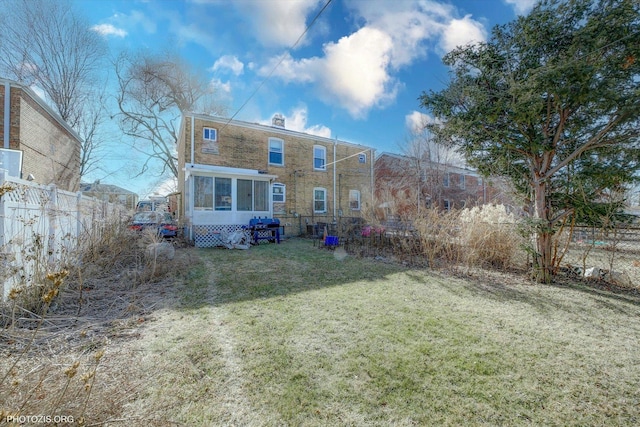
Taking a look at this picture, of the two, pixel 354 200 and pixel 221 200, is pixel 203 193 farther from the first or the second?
pixel 354 200

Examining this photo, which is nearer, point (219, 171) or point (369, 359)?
point (369, 359)

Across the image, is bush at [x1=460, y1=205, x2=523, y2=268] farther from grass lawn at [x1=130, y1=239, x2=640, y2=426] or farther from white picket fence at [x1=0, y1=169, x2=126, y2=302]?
white picket fence at [x1=0, y1=169, x2=126, y2=302]

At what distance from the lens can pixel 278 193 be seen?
1521 cm

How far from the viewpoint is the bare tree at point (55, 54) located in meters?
15.0

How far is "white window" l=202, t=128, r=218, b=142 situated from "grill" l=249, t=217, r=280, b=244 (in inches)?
177

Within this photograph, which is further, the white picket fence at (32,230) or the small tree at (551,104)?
the small tree at (551,104)

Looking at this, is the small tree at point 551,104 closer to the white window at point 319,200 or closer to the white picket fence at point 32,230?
the white picket fence at point 32,230

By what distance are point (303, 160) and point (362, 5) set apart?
10432mm

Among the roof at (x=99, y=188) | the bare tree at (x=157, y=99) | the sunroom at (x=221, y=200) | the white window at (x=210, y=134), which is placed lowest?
the sunroom at (x=221, y=200)

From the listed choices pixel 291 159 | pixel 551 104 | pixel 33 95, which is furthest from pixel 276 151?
pixel 551 104

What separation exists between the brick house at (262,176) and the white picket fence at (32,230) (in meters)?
6.04

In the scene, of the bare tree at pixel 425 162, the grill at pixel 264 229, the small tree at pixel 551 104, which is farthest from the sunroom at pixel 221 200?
the bare tree at pixel 425 162

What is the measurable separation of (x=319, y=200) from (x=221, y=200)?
624cm

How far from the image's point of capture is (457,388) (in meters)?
2.40
